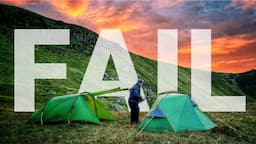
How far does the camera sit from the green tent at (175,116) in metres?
23.4

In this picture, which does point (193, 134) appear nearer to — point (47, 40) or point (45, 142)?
point (45, 142)

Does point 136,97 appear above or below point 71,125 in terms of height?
above

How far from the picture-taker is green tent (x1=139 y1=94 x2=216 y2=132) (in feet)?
76.7

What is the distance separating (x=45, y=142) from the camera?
19.5 metres

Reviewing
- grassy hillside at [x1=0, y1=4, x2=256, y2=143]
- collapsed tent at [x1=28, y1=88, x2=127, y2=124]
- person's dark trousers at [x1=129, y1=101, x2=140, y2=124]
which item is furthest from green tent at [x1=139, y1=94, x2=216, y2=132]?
collapsed tent at [x1=28, y1=88, x2=127, y2=124]

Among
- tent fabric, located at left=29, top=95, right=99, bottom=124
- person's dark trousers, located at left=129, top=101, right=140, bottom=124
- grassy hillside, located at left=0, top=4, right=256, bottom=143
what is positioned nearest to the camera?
grassy hillside, located at left=0, top=4, right=256, bottom=143

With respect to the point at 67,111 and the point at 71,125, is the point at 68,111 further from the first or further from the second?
the point at 71,125

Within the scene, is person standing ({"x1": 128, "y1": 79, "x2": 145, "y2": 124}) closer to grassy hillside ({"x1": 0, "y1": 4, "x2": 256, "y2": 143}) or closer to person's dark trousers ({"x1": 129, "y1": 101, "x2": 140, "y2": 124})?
person's dark trousers ({"x1": 129, "y1": 101, "x2": 140, "y2": 124})

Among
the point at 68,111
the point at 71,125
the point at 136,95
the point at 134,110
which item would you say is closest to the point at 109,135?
the point at 71,125

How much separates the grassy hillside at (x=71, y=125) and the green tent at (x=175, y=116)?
1007mm

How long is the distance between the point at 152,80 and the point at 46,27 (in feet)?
213

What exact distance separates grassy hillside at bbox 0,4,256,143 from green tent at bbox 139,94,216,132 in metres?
1.01

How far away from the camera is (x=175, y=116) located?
2366 centimetres

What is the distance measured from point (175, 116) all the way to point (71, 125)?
719cm
